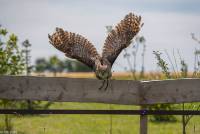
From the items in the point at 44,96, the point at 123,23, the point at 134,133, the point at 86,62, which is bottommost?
the point at 134,133

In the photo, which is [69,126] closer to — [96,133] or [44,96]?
[96,133]

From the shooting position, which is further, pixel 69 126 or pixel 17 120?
pixel 17 120

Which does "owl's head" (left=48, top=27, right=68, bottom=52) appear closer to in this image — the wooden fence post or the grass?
the wooden fence post

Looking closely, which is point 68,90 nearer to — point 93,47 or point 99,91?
point 99,91

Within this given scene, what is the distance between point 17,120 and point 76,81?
6.13 meters

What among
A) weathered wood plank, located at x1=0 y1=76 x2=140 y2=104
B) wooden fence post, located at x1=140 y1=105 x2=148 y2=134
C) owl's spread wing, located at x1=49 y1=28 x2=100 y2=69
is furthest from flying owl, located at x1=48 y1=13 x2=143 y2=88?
wooden fence post, located at x1=140 y1=105 x2=148 y2=134

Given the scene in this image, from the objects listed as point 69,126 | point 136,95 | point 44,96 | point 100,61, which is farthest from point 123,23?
point 69,126

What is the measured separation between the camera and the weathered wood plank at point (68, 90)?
19.2ft

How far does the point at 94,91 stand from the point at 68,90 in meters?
0.31

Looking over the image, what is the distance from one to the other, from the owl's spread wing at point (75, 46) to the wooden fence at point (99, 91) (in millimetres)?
424

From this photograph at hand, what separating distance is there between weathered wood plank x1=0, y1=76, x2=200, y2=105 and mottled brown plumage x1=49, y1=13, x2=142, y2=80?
32 cm

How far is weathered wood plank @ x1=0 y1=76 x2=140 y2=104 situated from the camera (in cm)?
584

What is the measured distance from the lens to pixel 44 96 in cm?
585

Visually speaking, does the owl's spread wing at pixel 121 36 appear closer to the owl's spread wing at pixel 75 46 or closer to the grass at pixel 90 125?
the owl's spread wing at pixel 75 46
